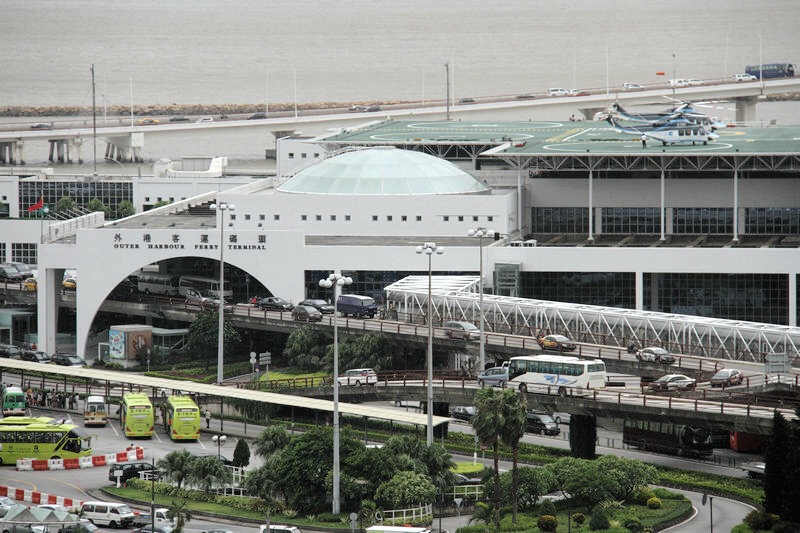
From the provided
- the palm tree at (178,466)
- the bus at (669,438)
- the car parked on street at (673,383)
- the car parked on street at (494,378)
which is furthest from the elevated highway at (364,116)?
the palm tree at (178,466)

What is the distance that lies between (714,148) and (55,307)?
38951mm

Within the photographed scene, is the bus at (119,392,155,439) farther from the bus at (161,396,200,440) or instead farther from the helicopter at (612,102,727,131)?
the helicopter at (612,102,727,131)

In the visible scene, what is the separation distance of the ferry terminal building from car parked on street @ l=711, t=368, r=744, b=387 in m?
20.8

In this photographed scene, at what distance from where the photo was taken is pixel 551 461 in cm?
6372

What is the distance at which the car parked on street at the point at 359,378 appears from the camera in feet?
241

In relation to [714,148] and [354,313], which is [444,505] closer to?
[354,313]

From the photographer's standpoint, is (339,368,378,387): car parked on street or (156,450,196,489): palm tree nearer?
(156,450,196,489): palm tree

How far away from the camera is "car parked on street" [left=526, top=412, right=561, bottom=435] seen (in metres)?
70.7

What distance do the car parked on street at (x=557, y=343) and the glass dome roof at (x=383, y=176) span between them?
79.0ft

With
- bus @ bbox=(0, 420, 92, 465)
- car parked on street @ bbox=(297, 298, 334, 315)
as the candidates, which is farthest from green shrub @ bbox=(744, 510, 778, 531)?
car parked on street @ bbox=(297, 298, 334, 315)

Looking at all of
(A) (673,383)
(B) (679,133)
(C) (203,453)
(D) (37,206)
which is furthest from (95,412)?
(D) (37,206)

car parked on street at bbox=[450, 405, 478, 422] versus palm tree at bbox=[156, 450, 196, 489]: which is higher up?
car parked on street at bbox=[450, 405, 478, 422]

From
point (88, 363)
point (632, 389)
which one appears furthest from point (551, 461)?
point (88, 363)

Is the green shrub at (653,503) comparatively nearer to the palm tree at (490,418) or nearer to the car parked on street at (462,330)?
the palm tree at (490,418)
